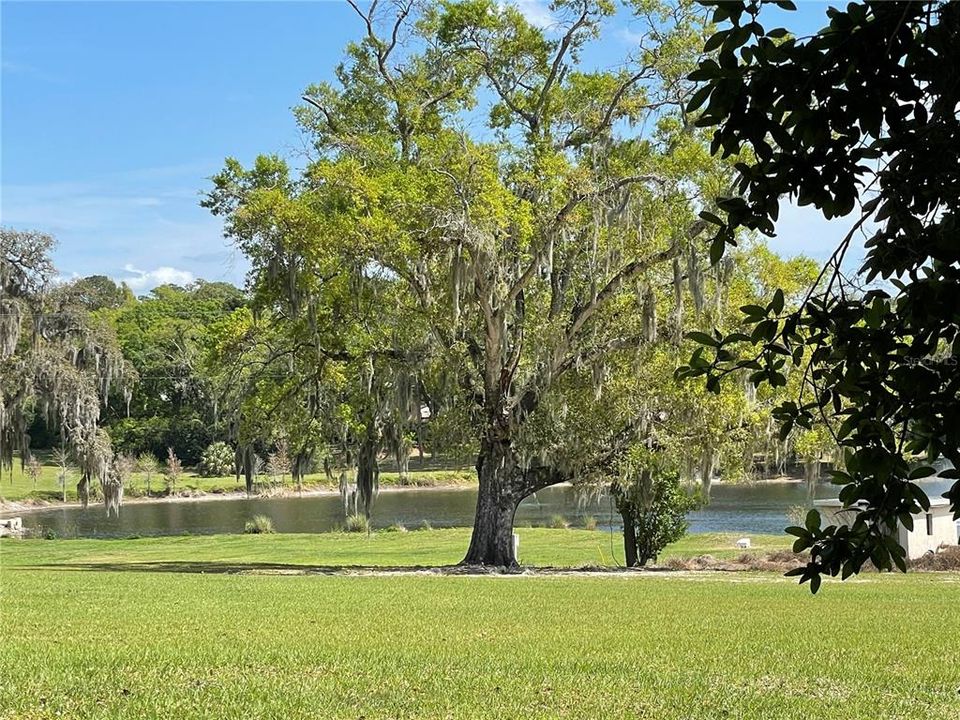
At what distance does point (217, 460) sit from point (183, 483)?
274 cm

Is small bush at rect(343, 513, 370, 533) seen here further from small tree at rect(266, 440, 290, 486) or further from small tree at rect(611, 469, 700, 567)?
small tree at rect(266, 440, 290, 486)

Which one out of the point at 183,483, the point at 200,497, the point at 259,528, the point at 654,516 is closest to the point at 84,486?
the point at 259,528

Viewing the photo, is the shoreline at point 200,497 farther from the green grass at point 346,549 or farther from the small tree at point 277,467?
the green grass at point 346,549

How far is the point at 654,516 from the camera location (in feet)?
76.0

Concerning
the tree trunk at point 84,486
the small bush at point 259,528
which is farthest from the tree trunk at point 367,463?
the small bush at point 259,528

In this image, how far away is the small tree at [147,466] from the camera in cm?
5788

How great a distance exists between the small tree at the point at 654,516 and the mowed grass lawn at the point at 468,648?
20.9 feet

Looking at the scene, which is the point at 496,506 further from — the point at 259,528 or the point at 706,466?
the point at 259,528

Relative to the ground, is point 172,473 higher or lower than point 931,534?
higher

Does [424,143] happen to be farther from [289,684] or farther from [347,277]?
[289,684]

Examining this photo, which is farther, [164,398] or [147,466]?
[164,398]

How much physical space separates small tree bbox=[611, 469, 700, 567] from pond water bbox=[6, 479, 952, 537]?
7666mm

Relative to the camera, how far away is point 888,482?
228 centimetres

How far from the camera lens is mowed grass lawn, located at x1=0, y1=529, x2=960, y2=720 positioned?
19.1 feet
